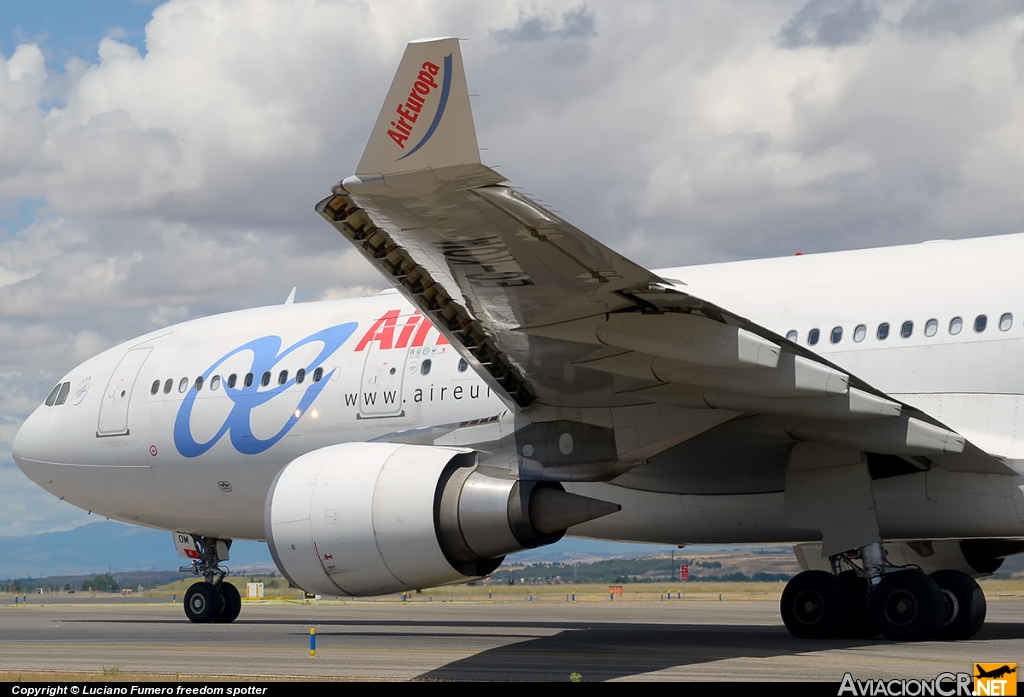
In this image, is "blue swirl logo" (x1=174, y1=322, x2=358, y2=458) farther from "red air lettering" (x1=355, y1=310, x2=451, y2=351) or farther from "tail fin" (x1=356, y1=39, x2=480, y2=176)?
"tail fin" (x1=356, y1=39, x2=480, y2=176)

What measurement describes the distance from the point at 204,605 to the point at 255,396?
3897mm

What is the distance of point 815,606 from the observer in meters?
14.5

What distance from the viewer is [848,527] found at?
529 inches

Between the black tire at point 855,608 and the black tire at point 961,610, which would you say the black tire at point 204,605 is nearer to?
the black tire at point 855,608

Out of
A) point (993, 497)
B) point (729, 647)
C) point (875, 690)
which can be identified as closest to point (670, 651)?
point (729, 647)

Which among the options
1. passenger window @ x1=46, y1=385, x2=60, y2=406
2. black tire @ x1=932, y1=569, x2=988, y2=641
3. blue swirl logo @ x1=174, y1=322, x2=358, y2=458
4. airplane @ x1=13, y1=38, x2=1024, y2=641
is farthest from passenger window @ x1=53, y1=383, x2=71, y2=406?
black tire @ x1=932, y1=569, x2=988, y2=641

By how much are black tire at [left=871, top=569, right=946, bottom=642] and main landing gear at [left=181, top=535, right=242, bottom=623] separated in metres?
10.1

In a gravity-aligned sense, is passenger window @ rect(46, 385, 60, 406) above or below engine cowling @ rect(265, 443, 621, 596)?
above

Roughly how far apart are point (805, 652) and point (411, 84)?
736 centimetres

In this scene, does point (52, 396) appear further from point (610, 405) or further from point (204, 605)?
point (610, 405)

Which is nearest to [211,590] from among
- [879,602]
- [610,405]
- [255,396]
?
[255,396]

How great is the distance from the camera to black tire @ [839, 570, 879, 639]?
1438 cm

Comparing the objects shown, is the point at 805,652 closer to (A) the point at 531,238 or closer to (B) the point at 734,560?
(A) the point at 531,238

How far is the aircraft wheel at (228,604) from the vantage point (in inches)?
775
